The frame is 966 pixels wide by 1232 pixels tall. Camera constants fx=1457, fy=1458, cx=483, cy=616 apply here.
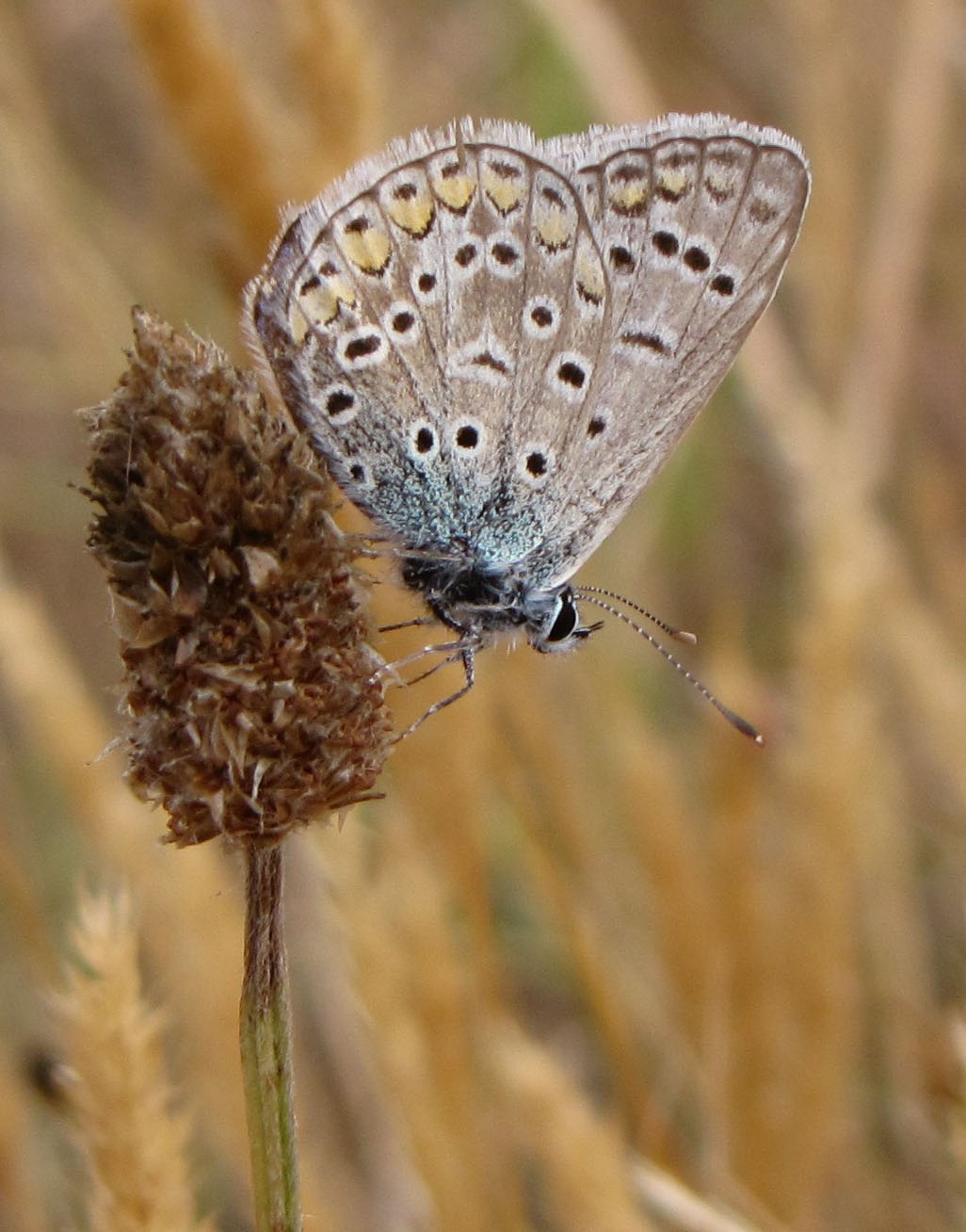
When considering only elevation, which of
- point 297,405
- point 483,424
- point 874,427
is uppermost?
point 297,405

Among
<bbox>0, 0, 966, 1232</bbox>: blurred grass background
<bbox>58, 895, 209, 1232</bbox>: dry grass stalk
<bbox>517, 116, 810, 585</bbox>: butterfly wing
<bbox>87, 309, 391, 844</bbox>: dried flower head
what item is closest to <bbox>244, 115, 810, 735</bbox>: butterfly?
<bbox>517, 116, 810, 585</bbox>: butterfly wing

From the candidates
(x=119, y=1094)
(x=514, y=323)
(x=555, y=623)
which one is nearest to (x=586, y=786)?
(x=555, y=623)

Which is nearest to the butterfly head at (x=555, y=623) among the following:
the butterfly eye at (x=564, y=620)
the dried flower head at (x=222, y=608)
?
the butterfly eye at (x=564, y=620)

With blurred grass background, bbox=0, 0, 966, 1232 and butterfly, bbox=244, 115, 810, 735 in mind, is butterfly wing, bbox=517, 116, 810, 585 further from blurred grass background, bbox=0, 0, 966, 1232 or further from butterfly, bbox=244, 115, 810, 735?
blurred grass background, bbox=0, 0, 966, 1232

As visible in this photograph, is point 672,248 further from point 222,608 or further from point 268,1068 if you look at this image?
point 268,1068

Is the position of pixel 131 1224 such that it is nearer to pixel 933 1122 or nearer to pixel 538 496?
pixel 538 496

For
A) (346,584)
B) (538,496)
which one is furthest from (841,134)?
(346,584)
